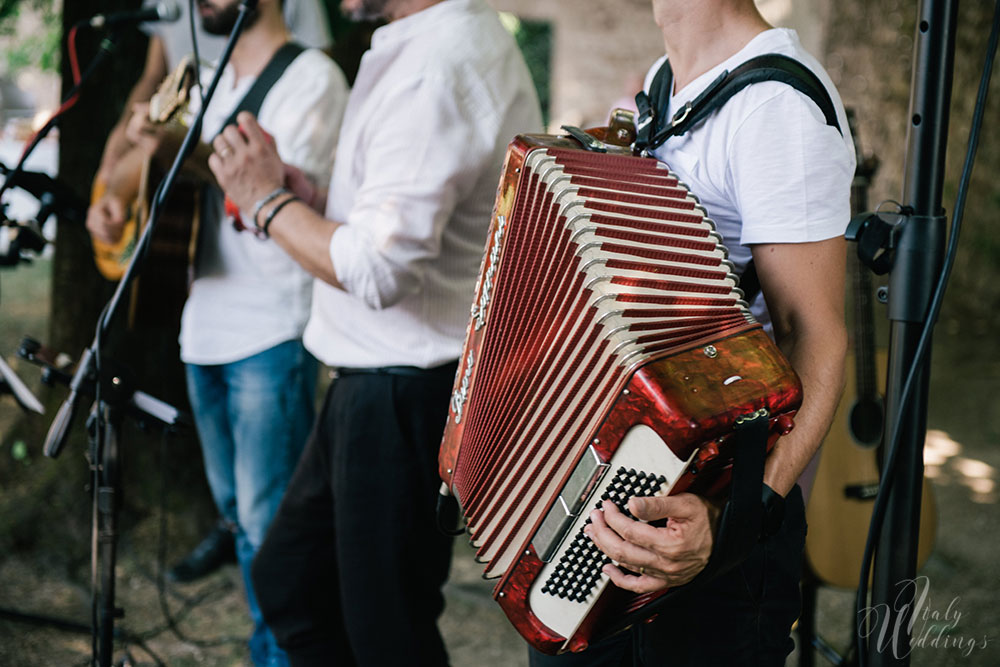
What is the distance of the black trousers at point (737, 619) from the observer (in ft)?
4.13

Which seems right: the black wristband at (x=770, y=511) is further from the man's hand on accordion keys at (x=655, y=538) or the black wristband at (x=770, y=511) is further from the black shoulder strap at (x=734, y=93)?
the black shoulder strap at (x=734, y=93)

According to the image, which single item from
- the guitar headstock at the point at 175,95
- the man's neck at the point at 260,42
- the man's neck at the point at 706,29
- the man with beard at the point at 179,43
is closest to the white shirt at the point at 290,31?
the man with beard at the point at 179,43

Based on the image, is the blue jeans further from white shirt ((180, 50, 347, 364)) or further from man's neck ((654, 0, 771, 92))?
man's neck ((654, 0, 771, 92))

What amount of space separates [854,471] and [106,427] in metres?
1.95

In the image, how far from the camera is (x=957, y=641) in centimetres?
288

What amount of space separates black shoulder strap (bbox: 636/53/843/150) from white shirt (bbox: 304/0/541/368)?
465 millimetres

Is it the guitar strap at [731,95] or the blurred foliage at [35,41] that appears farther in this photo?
the blurred foliage at [35,41]

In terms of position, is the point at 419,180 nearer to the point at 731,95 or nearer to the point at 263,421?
the point at 731,95

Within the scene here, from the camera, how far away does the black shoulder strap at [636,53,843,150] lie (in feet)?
3.88

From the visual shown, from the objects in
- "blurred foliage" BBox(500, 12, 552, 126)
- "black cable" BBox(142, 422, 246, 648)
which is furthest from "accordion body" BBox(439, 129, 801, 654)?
"blurred foliage" BBox(500, 12, 552, 126)

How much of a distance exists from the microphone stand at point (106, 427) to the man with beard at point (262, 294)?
0.71m

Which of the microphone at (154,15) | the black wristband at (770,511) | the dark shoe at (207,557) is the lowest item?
the dark shoe at (207,557)

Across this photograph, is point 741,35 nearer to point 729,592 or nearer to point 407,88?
point 407,88

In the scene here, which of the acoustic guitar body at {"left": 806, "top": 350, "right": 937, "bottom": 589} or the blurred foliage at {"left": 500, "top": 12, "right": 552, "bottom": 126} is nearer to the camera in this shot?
the acoustic guitar body at {"left": 806, "top": 350, "right": 937, "bottom": 589}
